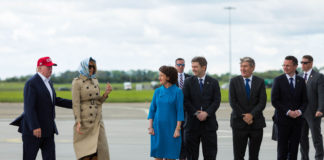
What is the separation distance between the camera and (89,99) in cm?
738

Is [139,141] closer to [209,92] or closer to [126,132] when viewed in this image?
[126,132]

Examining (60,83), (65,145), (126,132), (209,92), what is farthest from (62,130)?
(60,83)

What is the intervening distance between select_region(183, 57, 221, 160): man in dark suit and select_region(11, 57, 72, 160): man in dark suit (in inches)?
95.0

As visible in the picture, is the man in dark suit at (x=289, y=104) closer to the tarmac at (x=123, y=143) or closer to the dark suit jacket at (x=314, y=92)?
the dark suit jacket at (x=314, y=92)

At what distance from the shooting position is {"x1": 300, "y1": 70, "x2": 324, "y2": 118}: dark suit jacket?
9.64m

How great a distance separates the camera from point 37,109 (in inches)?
290

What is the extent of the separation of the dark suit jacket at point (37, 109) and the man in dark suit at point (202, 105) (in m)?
2.40

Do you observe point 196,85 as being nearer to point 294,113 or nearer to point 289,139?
point 294,113

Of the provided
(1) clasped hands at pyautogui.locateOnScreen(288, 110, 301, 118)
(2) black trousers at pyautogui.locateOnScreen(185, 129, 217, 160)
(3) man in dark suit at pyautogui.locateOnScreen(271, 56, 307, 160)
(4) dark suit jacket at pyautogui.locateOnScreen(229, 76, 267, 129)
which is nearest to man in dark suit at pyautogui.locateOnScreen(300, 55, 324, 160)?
(3) man in dark suit at pyautogui.locateOnScreen(271, 56, 307, 160)

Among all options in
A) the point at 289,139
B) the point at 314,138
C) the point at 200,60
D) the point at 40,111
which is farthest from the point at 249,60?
the point at 40,111

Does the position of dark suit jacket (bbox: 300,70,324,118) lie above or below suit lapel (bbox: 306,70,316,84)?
below

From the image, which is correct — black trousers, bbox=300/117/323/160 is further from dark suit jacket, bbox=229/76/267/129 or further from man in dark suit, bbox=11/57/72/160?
man in dark suit, bbox=11/57/72/160

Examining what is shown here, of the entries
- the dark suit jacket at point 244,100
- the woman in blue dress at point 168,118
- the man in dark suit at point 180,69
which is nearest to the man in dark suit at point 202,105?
the dark suit jacket at point 244,100

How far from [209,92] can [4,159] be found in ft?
15.3
